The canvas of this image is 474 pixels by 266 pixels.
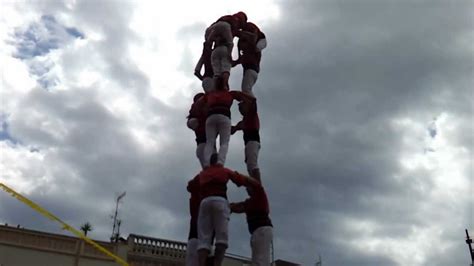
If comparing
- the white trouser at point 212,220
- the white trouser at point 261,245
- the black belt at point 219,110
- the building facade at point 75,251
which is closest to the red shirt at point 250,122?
the black belt at point 219,110

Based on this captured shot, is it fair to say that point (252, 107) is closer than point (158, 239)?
Yes

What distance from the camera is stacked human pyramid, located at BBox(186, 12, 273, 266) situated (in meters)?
8.95

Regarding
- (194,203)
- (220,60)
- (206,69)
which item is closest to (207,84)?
(206,69)

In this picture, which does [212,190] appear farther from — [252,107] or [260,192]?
[252,107]

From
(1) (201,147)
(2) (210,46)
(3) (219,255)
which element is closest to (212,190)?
(3) (219,255)

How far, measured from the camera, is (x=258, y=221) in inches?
392

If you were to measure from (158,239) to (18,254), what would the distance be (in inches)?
181

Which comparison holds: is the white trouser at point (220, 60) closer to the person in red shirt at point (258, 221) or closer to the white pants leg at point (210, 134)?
the white pants leg at point (210, 134)

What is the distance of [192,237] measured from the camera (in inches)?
392

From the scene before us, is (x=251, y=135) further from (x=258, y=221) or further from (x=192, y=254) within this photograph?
(x=192, y=254)

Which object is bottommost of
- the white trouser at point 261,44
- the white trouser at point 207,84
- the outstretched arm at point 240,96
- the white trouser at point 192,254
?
the white trouser at point 192,254

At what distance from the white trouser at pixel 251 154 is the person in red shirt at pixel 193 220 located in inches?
50.0

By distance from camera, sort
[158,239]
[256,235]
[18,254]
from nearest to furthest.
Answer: [256,235] < [18,254] < [158,239]

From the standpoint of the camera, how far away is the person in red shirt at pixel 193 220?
31.7 ft
